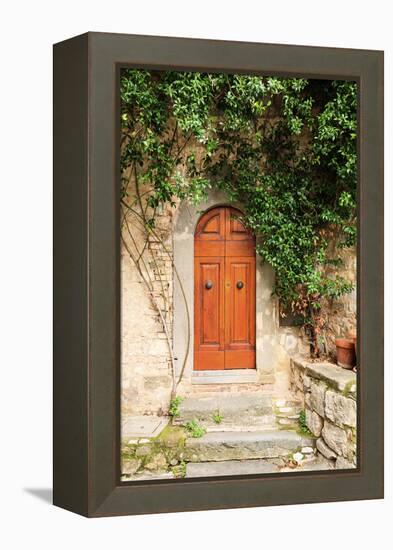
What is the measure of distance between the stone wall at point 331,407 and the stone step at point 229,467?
1.76 feet

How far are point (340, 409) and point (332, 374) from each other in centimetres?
42

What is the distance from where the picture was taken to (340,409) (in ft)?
27.1

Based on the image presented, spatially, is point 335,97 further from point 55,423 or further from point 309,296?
point 55,423

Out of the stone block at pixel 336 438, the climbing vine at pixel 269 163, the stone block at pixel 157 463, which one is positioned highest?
the climbing vine at pixel 269 163

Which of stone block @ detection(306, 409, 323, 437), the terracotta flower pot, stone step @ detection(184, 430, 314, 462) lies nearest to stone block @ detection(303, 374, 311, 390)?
stone block @ detection(306, 409, 323, 437)

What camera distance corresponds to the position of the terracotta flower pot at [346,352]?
876cm

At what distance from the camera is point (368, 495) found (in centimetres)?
679

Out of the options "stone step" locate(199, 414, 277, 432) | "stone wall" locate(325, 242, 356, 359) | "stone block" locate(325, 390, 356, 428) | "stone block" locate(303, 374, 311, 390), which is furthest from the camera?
"stone wall" locate(325, 242, 356, 359)

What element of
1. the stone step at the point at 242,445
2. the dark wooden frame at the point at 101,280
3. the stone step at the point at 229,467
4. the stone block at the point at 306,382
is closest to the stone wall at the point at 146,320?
the stone step at the point at 242,445

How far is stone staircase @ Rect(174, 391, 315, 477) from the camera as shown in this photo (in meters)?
8.57

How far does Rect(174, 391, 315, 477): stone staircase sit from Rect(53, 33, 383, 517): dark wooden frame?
1986mm

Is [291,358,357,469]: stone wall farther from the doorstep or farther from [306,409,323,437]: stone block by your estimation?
the doorstep

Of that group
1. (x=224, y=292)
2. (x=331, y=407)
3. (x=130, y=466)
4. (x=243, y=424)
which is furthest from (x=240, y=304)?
(x=130, y=466)

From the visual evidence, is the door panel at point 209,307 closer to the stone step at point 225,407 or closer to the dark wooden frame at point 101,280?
the stone step at point 225,407
